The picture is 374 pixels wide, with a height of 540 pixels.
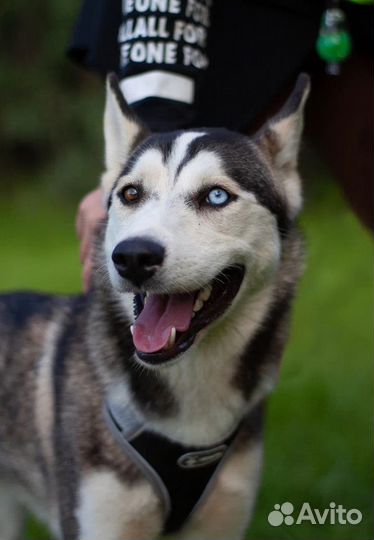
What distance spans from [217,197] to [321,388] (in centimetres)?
309

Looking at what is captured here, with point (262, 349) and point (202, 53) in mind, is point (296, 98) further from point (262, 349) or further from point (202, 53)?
point (262, 349)

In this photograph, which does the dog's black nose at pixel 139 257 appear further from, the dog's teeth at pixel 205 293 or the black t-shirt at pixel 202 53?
the black t-shirt at pixel 202 53

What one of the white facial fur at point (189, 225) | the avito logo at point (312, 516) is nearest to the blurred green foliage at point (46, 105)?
the avito logo at point (312, 516)

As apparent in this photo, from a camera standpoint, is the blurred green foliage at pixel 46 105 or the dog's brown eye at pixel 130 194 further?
the blurred green foliage at pixel 46 105

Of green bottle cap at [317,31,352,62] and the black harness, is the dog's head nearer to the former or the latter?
the black harness

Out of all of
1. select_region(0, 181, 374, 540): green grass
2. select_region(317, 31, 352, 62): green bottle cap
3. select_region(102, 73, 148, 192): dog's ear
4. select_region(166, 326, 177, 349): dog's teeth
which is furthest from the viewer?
select_region(0, 181, 374, 540): green grass

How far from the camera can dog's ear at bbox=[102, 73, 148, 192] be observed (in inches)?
137

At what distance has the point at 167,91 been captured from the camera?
3.68 metres

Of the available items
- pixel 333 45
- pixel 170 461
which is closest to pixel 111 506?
pixel 170 461

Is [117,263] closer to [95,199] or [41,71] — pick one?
[95,199]

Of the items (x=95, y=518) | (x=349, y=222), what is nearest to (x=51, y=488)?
(x=95, y=518)

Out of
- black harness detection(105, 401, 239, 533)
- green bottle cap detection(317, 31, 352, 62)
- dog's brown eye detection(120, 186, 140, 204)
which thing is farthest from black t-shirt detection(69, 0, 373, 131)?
black harness detection(105, 401, 239, 533)

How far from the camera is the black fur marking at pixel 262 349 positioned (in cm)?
344

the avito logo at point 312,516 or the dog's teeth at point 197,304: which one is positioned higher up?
the dog's teeth at point 197,304
